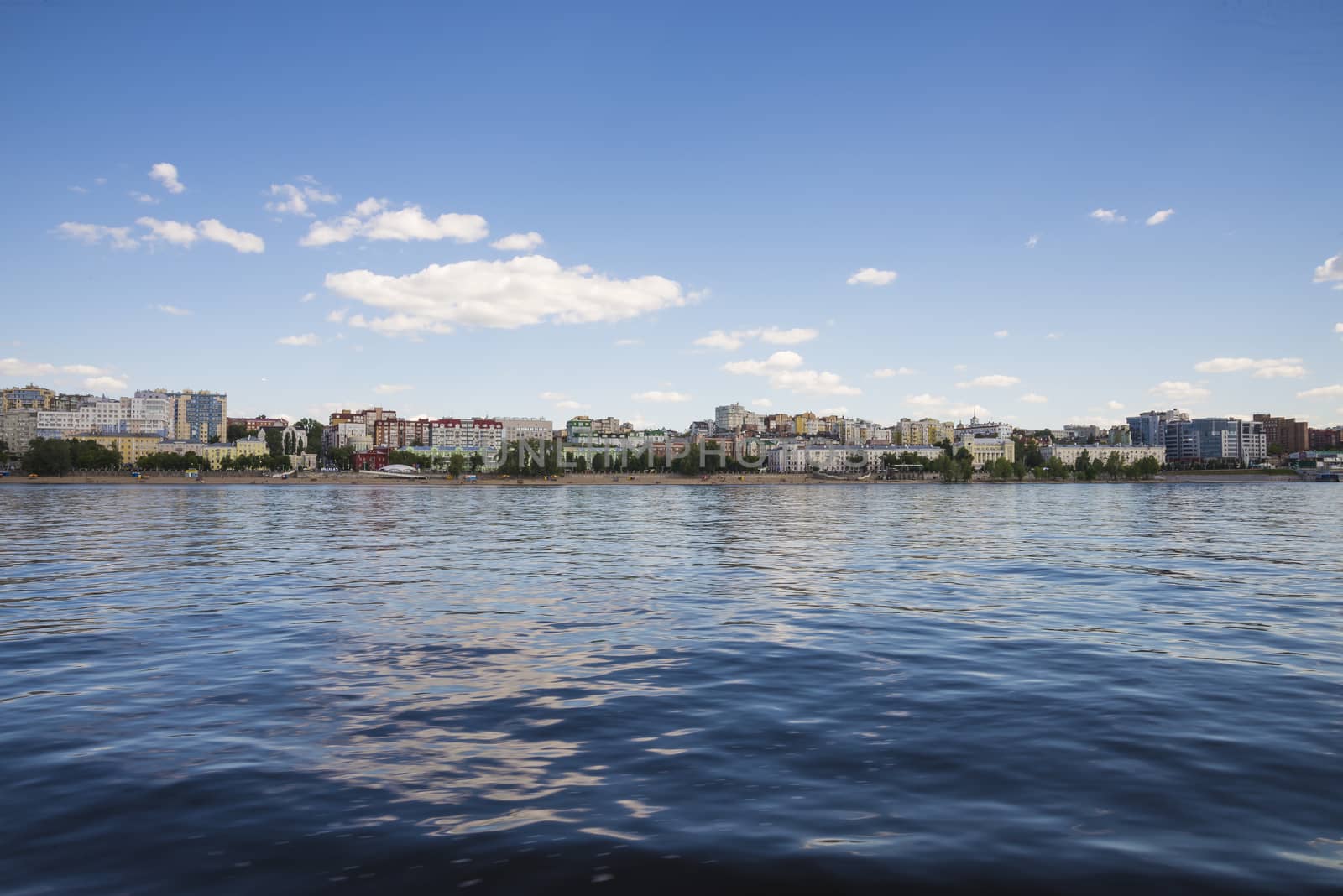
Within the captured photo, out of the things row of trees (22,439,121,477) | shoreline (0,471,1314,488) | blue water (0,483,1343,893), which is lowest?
shoreline (0,471,1314,488)

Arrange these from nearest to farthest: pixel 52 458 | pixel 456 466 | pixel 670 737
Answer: pixel 670 737, pixel 52 458, pixel 456 466

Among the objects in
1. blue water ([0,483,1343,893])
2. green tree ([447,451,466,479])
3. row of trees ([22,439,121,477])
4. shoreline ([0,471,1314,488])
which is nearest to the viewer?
blue water ([0,483,1343,893])

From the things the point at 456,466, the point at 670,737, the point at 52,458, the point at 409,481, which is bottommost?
the point at 409,481

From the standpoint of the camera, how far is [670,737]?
855cm

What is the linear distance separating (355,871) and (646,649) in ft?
25.4

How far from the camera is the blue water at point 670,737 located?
575 cm

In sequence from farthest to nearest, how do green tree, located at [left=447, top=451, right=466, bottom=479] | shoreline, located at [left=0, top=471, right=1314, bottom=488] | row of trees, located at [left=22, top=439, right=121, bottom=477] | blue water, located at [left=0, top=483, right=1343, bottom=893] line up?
green tree, located at [left=447, top=451, right=466, bottom=479] → shoreline, located at [left=0, top=471, right=1314, bottom=488] → row of trees, located at [left=22, top=439, right=121, bottom=477] → blue water, located at [left=0, top=483, right=1343, bottom=893]

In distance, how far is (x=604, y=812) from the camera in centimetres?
650

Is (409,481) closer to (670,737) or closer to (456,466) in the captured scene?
(456,466)

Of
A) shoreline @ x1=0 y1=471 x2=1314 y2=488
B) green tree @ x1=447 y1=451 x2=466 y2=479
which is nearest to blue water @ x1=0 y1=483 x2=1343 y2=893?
shoreline @ x1=0 y1=471 x2=1314 y2=488

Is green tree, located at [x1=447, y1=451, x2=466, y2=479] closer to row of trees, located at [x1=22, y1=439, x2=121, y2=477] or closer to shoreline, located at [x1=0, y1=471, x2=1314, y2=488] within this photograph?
shoreline, located at [x1=0, y1=471, x2=1314, y2=488]

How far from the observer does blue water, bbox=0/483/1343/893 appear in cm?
575

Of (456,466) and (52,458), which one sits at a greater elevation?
(52,458)

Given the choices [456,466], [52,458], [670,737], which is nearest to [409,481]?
[456,466]
